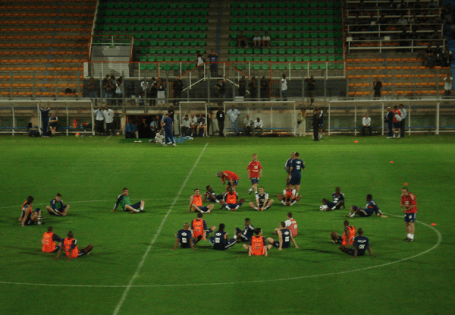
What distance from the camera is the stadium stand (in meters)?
46.5

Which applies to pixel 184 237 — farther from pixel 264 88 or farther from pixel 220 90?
pixel 264 88

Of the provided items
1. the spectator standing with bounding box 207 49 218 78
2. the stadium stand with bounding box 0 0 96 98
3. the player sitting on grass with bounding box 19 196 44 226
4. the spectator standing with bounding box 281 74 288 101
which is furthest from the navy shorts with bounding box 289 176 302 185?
the stadium stand with bounding box 0 0 96 98

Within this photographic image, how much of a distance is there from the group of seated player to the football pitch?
24 centimetres

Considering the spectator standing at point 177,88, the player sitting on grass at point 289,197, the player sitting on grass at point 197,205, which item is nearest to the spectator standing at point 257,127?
the spectator standing at point 177,88

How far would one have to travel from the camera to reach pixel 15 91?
46375 mm

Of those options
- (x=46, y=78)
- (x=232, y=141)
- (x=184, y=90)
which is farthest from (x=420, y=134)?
(x=46, y=78)

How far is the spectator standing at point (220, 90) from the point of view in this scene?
144ft

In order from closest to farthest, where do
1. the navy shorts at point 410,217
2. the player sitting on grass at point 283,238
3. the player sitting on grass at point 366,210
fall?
the player sitting on grass at point 283,238, the navy shorts at point 410,217, the player sitting on grass at point 366,210

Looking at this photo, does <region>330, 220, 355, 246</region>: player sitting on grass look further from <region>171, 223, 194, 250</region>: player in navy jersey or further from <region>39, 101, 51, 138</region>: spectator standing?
<region>39, 101, 51, 138</region>: spectator standing

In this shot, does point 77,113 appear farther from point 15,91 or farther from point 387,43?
point 387,43

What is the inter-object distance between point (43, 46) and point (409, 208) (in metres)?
41.7

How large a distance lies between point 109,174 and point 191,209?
325 inches

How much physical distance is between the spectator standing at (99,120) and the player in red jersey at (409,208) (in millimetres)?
29924

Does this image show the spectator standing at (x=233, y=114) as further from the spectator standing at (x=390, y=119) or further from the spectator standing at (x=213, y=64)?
the spectator standing at (x=390, y=119)
